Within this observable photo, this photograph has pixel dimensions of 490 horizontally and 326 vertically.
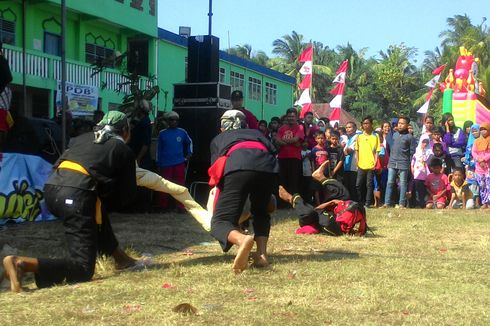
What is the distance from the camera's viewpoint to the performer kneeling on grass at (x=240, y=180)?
5961 mm

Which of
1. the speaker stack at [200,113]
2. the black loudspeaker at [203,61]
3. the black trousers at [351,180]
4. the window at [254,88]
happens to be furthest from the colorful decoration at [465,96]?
the window at [254,88]

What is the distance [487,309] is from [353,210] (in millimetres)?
3996

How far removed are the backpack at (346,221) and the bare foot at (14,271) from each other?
4496 mm

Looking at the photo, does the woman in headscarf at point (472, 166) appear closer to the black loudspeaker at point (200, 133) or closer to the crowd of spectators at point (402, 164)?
the crowd of spectators at point (402, 164)

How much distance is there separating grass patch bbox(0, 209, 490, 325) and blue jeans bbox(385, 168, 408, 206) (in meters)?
4.88

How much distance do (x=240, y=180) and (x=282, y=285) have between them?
1.10 metres

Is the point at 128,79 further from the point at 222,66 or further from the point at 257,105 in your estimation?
the point at 257,105

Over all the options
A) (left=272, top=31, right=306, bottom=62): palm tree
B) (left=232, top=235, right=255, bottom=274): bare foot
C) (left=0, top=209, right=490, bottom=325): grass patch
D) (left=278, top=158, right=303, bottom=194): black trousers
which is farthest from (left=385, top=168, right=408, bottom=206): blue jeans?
(left=272, top=31, right=306, bottom=62): palm tree

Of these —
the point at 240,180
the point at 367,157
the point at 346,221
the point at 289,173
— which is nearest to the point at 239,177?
the point at 240,180

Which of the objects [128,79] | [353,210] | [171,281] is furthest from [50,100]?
[171,281]

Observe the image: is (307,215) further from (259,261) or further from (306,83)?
(306,83)

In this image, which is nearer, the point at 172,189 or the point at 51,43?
the point at 172,189

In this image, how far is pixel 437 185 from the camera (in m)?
14.0

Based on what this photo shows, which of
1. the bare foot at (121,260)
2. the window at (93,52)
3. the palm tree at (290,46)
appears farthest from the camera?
the palm tree at (290,46)
